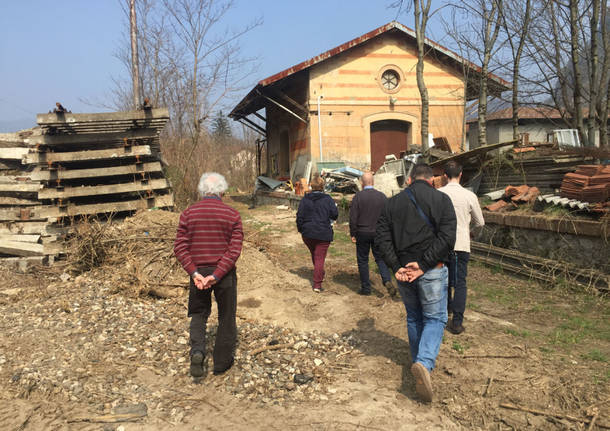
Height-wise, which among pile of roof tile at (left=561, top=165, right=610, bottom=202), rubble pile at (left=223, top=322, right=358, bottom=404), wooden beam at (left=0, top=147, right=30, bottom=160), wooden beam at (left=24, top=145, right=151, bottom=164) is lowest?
rubble pile at (left=223, top=322, right=358, bottom=404)

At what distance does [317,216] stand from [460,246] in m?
2.08

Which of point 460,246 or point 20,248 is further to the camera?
point 20,248

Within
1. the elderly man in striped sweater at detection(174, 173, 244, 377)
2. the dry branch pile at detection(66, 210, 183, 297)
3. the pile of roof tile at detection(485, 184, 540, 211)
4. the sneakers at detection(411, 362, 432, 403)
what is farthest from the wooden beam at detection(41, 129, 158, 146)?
the sneakers at detection(411, 362, 432, 403)

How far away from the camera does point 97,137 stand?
314 inches

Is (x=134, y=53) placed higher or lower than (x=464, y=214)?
higher

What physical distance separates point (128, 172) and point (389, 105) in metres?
11.7

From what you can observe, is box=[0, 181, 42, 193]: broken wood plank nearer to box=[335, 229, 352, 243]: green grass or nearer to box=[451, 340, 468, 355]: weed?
box=[335, 229, 352, 243]: green grass

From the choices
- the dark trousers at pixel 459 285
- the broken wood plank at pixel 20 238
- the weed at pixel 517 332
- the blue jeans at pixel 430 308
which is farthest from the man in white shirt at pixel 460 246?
the broken wood plank at pixel 20 238

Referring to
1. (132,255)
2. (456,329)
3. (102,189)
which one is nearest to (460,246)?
(456,329)

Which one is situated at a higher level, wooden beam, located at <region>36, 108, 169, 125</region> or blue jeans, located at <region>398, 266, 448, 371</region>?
wooden beam, located at <region>36, 108, 169, 125</region>

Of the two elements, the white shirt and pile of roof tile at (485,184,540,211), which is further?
pile of roof tile at (485,184,540,211)

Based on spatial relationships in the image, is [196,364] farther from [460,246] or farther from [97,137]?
[97,137]

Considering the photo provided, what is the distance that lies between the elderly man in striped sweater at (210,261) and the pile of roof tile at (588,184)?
5383 mm

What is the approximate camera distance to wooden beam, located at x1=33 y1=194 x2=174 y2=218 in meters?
7.74
